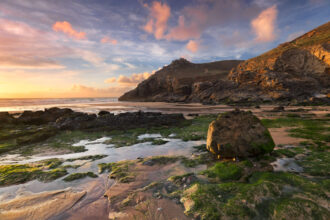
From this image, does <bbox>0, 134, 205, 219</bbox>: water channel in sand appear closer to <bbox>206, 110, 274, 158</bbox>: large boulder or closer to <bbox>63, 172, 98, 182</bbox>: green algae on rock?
<bbox>63, 172, 98, 182</bbox>: green algae on rock

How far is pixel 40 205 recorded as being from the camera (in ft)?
13.2

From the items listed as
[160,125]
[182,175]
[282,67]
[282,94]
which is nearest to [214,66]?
[282,67]

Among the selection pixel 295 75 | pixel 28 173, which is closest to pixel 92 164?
pixel 28 173

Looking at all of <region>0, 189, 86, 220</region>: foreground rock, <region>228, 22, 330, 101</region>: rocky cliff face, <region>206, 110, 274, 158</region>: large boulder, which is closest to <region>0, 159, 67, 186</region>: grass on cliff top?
<region>0, 189, 86, 220</region>: foreground rock

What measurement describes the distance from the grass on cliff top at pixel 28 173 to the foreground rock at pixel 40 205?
1.18m

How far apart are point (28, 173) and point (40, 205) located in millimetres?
2539

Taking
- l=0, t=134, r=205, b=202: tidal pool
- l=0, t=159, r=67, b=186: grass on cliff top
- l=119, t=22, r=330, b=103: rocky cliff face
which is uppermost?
l=119, t=22, r=330, b=103: rocky cliff face

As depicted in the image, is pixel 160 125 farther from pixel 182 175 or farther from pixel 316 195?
pixel 316 195

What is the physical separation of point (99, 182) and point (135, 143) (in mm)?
4696

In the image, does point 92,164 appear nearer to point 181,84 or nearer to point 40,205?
point 40,205

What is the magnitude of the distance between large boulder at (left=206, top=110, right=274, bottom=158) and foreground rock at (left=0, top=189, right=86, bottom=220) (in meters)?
4.91

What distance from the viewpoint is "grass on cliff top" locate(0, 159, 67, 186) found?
213 inches

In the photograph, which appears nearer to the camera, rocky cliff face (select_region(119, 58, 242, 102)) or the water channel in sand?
the water channel in sand

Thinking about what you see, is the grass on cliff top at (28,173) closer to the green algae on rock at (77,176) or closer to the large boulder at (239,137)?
the green algae on rock at (77,176)
